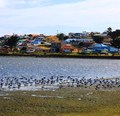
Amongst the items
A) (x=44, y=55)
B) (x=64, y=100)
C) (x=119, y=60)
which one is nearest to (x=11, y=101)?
(x=64, y=100)

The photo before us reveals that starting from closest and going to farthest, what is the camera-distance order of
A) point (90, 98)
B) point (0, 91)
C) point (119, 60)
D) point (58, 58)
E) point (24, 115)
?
point (24, 115) → point (90, 98) → point (0, 91) → point (119, 60) → point (58, 58)

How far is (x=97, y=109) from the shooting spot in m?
32.2

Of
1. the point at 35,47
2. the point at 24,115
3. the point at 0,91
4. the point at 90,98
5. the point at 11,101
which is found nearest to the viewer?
the point at 24,115

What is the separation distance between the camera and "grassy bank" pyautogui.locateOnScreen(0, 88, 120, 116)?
30516 millimetres

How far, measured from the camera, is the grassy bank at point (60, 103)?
100 ft

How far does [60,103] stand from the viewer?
35.5m

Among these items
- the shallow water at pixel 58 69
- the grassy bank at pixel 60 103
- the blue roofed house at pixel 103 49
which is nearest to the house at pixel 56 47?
the shallow water at pixel 58 69

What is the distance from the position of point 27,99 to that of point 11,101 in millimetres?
1938

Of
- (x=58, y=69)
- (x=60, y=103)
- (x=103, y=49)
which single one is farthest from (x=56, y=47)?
(x=60, y=103)

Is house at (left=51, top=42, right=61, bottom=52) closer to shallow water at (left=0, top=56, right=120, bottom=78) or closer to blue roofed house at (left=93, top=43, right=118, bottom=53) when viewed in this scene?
shallow water at (left=0, top=56, right=120, bottom=78)

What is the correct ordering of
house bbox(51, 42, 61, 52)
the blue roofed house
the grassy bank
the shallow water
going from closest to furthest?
1. the grassy bank
2. the shallow water
3. the blue roofed house
4. house bbox(51, 42, 61, 52)

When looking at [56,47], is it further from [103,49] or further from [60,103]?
[60,103]

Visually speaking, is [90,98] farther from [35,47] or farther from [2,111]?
[35,47]

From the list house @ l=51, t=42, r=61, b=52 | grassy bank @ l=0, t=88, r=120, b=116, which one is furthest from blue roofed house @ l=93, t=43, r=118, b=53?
grassy bank @ l=0, t=88, r=120, b=116
